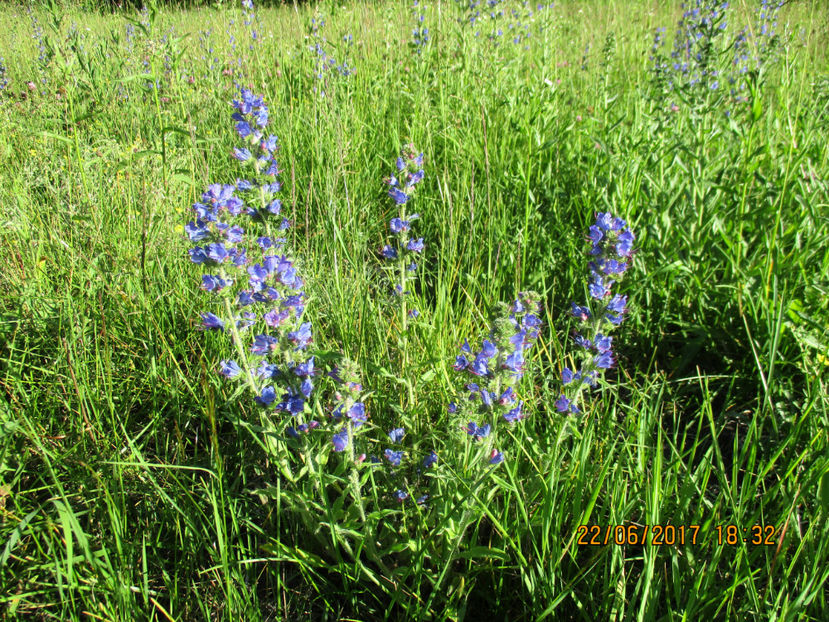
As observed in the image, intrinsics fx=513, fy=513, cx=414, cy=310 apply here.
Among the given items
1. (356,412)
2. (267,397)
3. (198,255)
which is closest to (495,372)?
(356,412)

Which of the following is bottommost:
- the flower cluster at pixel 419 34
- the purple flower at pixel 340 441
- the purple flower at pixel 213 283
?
the purple flower at pixel 340 441

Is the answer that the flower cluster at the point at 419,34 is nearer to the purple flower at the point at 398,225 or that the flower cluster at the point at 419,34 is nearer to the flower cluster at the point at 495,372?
the purple flower at the point at 398,225

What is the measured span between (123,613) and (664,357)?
2284 mm

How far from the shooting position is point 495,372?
1375 millimetres

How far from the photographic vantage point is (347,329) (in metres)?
2.10

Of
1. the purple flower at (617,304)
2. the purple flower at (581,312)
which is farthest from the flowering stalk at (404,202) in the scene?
the purple flower at (617,304)

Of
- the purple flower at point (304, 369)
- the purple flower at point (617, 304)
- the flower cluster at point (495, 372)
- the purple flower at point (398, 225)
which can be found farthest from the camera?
the purple flower at point (398, 225)

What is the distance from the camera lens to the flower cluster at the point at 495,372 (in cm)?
132

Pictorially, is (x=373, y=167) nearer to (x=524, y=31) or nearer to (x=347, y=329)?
(x=347, y=329)

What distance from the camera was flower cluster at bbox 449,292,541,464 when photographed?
4.32ft

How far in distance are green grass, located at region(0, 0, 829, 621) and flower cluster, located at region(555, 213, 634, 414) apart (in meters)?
0.14

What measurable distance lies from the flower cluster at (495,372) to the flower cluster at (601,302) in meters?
0.21

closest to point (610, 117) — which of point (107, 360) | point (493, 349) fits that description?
point (493, 349)
